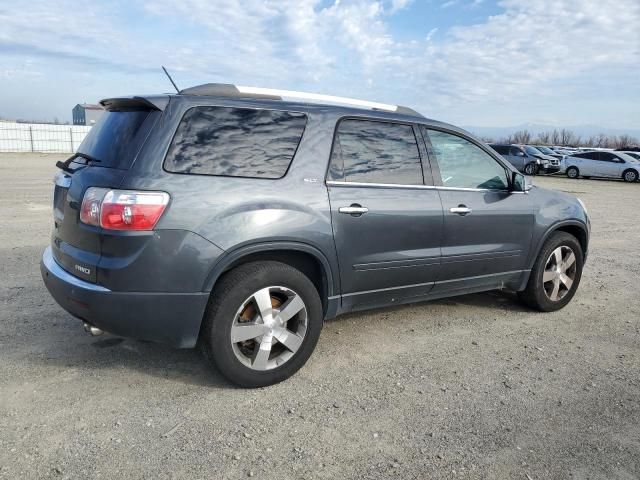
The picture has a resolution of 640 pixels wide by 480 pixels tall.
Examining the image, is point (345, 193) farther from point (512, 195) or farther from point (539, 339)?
point (539, 339)

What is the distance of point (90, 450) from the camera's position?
276 centimetres

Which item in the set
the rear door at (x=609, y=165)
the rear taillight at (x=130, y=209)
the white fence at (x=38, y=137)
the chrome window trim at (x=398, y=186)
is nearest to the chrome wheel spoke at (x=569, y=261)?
the chrome window trim at (x=398, y=186)

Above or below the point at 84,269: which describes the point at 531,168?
below

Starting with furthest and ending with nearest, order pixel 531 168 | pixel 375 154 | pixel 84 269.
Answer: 1. pixel 531 168
2. pixel 375 154
3. pixel 84 269

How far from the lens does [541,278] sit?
5.09 meters

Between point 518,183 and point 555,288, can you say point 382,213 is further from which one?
point 555,288

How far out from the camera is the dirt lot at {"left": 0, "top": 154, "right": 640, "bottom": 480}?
274cm

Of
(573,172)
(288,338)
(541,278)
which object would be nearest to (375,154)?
(288,338)

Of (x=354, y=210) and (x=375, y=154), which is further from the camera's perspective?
(x=375, y=154)

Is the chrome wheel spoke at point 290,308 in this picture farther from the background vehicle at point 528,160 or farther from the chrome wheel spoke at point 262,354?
the background vehicle at point 528,160

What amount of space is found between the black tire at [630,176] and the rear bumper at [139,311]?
28687 millimetres

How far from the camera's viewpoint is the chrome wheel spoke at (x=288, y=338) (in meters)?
3.48

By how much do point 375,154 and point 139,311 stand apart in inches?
79.3

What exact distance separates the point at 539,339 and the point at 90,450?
357cm
